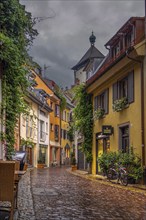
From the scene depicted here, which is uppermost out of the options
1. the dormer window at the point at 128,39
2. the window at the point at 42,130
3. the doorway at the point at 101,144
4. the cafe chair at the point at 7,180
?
the dormer window at the point at 128,39

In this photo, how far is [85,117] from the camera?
23.2m

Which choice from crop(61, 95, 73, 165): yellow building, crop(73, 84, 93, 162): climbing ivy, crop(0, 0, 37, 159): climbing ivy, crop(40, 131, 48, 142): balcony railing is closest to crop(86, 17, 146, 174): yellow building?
crop(73, 84, 93, 162): climbing ivy

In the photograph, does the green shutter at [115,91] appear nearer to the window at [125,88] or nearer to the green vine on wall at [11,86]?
the window at [125,88]

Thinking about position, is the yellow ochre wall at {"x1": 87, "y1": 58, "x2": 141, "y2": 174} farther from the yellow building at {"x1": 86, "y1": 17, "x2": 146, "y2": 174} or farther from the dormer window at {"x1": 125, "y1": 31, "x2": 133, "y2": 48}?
the dormer window at {"x1": 125, "y1": 31, "x2": 133, "y2": 48}

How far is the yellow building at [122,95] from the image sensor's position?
15227 millimetres

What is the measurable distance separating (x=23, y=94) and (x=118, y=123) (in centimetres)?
684

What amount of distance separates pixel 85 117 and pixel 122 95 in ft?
18.1

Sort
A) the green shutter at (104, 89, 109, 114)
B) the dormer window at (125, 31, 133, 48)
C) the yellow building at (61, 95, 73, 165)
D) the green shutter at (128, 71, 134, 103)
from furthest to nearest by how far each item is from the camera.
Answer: the yellow building at (61, 95, 73, 165) → the green shutter at (104, 89, 109, 114) → the dormer window at (125, 31, 133, 48) → the green shutter at (128, 71, 134, 103)

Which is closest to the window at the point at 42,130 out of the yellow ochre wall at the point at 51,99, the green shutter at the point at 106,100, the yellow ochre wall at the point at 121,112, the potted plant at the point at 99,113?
the yellow ochre wall at the point at 51,99

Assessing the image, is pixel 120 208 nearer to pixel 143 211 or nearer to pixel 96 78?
pixel 143 211

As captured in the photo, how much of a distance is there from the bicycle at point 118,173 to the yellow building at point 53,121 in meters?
30.8

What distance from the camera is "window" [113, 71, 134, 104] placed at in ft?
53.5

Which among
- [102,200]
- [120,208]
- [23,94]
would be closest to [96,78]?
[23,94]

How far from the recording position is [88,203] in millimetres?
8758
